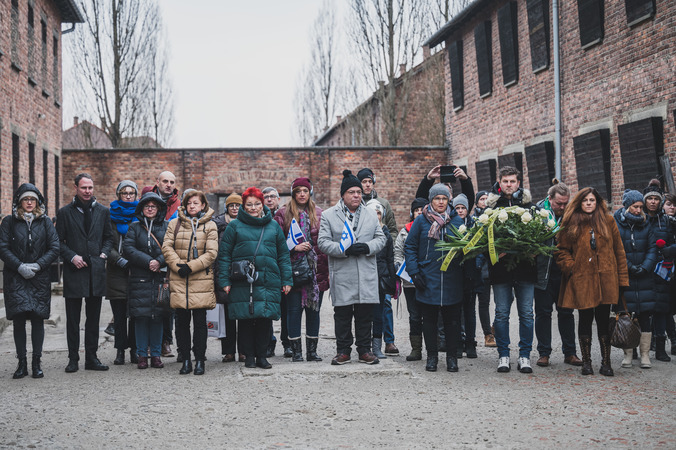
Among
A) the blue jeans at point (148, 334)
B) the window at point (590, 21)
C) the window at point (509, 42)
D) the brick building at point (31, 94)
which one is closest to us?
the blue jeans at point (148, 334)

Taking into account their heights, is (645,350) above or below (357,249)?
below

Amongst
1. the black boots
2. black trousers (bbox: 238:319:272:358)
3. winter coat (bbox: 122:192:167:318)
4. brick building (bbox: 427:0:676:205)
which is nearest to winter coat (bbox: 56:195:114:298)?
winter coat (bbox: 122:192:167:318)

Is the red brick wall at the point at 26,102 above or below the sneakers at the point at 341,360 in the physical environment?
above

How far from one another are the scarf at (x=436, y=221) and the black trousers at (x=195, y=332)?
2482mm

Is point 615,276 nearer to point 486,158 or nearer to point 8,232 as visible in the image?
point 8,232

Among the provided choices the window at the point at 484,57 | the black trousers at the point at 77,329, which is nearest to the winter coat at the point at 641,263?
the black trousers at the point at 77,329

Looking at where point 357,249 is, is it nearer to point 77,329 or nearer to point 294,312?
point 294,312

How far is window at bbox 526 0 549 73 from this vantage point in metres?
17.4

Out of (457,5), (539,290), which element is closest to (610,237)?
(539,290)

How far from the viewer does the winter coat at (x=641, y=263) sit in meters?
8.04

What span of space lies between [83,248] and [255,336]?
6.64ft

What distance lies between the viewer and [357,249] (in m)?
7.72

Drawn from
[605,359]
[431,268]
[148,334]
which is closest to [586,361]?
[605,359]

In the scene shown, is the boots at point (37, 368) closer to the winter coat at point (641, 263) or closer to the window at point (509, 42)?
A: the winter coat at point (641, 263)
